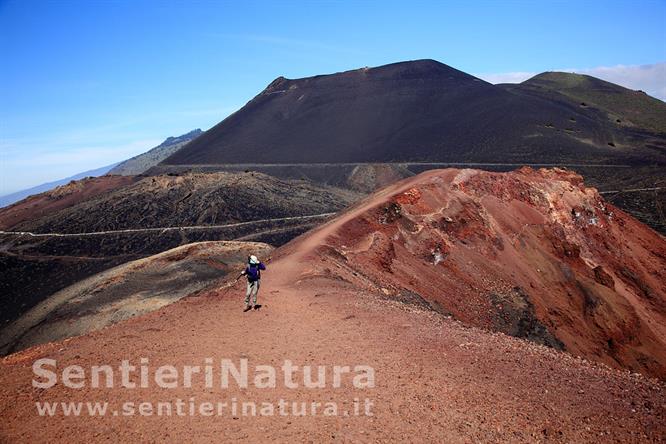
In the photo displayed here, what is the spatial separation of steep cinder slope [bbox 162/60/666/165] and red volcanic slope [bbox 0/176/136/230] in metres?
29.2

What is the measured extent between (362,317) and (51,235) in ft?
177

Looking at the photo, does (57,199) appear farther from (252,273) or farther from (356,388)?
(356,388)

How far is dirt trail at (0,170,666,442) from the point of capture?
5.99 metres

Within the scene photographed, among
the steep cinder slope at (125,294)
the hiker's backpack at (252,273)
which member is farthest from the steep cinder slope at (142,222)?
the hiker's backpack at (252,273)

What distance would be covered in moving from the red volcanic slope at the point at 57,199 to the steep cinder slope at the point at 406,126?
29.2 metres

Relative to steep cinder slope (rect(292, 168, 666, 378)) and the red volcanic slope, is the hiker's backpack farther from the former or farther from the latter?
the red volcanic slope

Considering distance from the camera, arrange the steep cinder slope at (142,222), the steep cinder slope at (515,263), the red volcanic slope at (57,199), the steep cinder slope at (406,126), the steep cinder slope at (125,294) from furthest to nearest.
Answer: the steep cinder slope at (406,126)
the red volcanic slope at (57,199)
the steep cinder slope at (142,222)
the steep cinder slope at (125,294)
the steep cinder slope at (515,263)

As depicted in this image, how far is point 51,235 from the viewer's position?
5253 centimetres

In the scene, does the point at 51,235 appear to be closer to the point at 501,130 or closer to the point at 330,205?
the point at 330,205

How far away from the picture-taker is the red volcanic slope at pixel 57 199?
63.1m

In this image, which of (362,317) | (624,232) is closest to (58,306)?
(362,317)

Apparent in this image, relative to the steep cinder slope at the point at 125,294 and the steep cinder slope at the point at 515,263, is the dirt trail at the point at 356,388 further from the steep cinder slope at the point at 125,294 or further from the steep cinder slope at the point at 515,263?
the steep cinder slope at the point at 125,294

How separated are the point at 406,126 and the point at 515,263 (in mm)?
85080

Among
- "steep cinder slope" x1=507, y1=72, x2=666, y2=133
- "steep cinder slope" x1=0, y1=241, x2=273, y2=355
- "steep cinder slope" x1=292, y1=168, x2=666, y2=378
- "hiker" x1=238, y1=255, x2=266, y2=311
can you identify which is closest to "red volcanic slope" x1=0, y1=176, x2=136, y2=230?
"steep cinder slope" x1=0, y1=241, x2=273, y2=355
